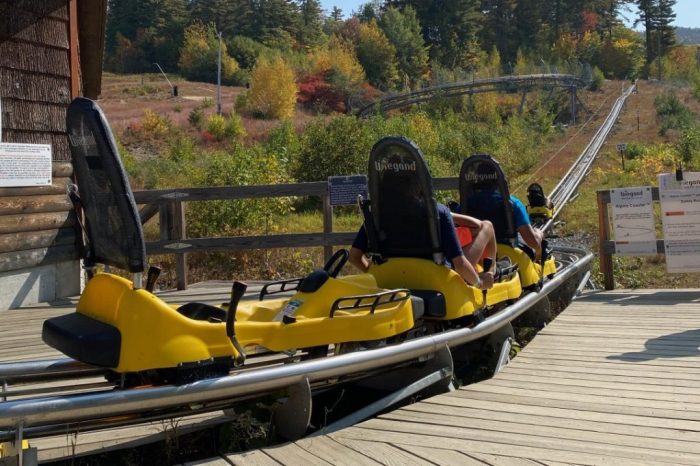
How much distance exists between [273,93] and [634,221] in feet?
169

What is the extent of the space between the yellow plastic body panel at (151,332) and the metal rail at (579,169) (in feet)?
17.2

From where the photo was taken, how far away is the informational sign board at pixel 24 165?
7951 mm

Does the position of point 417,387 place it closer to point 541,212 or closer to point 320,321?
point 320,321

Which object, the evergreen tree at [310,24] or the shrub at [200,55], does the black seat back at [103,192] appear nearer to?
the shrub at [200,55]

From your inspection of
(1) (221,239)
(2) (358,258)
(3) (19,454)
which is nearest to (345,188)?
(1) (221,239)

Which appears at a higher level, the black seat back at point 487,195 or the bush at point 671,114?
the bush at point 671,114

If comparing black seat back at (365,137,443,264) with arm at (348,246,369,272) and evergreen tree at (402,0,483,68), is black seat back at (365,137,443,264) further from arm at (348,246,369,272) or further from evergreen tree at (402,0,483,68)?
evergreen tree at (402,0,483,68)

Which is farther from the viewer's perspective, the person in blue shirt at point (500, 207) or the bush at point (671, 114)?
the bush at point (671, 114)

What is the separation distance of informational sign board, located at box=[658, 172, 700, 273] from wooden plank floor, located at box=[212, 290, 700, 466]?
2.72 metres

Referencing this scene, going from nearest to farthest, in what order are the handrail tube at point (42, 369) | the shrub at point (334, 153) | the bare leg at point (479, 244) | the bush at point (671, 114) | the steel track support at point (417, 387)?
the handrail tube at point (42, 369) → the steel track support at point (417, 387) → the bare leg at point (479, 244) → the shrub at point (334, 153) → the bush at point (671, 114)

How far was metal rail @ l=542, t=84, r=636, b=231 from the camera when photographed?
2165cm

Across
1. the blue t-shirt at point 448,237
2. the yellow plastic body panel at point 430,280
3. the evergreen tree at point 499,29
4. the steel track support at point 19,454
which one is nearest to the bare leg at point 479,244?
the yellow plastic body panel at point 430,280

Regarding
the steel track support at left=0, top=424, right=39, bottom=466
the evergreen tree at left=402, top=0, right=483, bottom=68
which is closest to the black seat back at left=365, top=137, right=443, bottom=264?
the steel track support at left=0, top=424, right=39, bottom=466

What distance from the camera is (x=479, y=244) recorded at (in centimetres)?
548
